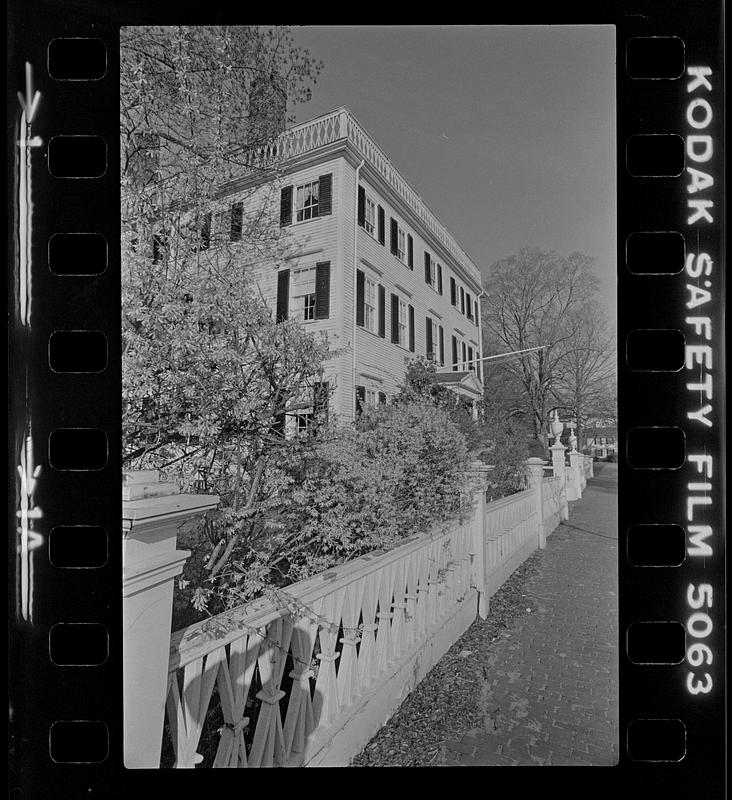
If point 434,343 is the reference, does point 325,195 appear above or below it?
above

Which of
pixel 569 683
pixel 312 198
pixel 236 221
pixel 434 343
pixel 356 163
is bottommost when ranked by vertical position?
pixel 569 683

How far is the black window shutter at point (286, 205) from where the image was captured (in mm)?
1475

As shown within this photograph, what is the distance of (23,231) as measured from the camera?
4.42 feet

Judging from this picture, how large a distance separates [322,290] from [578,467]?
3.09ft

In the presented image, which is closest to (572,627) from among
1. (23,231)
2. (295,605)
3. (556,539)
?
(556,539)

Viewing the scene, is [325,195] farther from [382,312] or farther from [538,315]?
→ [538,315]

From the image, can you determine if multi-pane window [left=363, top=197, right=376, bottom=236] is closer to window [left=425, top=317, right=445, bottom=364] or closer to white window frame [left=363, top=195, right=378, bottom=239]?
white window frame [left=363, top=195, right=378, bottom=239]

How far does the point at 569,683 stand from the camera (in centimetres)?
142

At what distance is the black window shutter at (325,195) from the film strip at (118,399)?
1.87ft

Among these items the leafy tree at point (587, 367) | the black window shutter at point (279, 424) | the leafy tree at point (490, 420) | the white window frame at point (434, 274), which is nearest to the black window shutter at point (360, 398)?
the leafy tree at point (490, 420)

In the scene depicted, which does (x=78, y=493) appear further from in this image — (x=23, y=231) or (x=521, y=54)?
(x=521, y=54)

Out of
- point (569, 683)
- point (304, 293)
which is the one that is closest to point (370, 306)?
point (304, 293)

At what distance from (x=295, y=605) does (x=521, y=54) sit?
169 cm

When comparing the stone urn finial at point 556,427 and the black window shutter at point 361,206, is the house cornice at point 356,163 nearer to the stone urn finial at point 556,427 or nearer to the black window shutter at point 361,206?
the black window shutter at point 361,206
